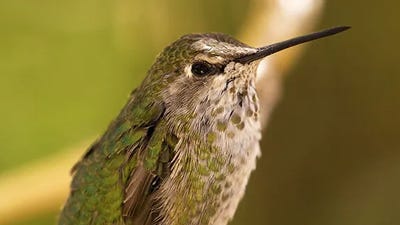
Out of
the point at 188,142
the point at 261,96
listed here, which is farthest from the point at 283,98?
the point at 188,142

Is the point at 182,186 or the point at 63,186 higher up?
the point at 182,186

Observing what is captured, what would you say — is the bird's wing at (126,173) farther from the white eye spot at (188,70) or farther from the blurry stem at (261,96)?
the blurry stem at (261,96)

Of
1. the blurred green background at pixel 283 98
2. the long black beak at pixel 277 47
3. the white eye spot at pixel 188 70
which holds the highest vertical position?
the long black beak at pixel 277 47

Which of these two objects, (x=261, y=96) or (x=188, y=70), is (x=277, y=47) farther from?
(x=261, y=96)

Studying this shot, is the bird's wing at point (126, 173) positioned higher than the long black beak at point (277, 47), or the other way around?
the long black beak at point (277, 47)

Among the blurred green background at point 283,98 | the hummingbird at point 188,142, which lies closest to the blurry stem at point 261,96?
the hummingbird at point 188,142

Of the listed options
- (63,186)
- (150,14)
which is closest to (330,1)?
(150,14)

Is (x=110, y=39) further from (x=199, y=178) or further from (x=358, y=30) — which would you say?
(x=199, y=178)
